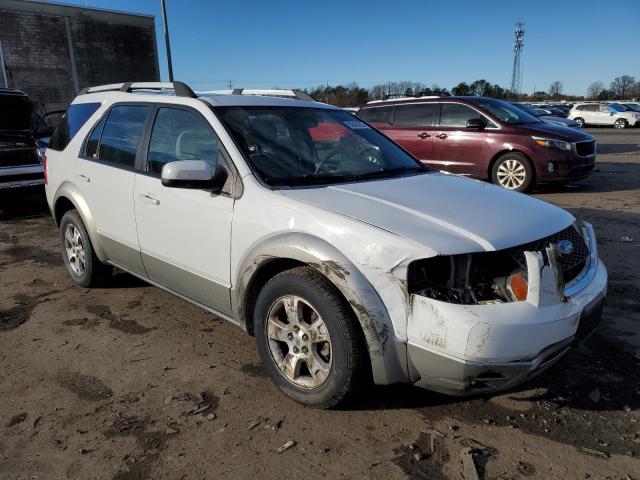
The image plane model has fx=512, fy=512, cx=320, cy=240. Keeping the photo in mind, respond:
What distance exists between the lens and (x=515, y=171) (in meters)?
9.26

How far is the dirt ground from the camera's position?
2410mm

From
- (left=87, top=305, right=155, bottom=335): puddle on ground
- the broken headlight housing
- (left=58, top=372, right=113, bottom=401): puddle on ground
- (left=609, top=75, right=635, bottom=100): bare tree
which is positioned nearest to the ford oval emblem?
the broken headlight housing

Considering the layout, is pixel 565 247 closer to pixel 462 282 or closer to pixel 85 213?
pixel 462 282

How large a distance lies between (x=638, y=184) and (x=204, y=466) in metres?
10.8

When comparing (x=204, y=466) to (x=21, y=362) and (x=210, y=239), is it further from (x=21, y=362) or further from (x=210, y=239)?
(x=21, y=362)

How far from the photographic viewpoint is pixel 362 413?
111 inches

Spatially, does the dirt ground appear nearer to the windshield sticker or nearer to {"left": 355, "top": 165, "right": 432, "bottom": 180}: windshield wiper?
{"left": 355, "top": 165, "right": 432, "bottom": 180}: windshield wiper

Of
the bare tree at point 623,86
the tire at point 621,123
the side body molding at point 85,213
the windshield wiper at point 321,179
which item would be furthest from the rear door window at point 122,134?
the bare tree at point 623,86

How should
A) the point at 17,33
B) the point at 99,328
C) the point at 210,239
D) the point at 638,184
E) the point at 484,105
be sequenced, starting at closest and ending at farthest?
the point at 210,239 → the point at 99,328 → the point at 484,105 → the point at 638,184 → the point at 17,33

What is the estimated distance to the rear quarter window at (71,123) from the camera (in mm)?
4621

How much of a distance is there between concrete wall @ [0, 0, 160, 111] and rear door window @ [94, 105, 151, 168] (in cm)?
2761

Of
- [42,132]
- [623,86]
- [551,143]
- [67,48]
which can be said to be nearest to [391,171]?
[551,143]

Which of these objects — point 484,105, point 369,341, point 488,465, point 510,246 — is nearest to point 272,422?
point 369,341

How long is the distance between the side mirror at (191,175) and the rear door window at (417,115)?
7705 millimetres
